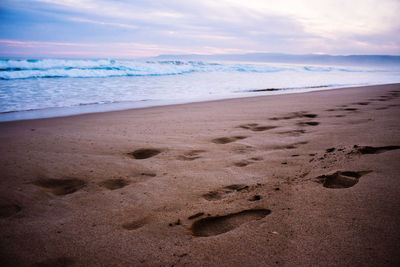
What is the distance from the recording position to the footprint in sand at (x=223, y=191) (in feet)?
5.23

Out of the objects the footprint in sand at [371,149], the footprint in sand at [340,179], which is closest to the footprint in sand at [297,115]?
the footprint in sand at [371,149]

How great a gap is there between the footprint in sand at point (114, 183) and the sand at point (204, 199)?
0.04 feet

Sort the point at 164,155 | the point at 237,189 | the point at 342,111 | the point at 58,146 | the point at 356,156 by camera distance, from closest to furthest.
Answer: the point at 237,189, the point at 356,156, the point at 164,155, the point at 58,146, the point at 342,111

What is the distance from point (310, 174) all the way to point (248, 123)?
5.78 ft

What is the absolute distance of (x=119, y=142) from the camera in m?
2.72

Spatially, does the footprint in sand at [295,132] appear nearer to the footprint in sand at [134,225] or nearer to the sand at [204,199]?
the sand at [204,199]

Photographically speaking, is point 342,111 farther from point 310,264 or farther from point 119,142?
point 310,264

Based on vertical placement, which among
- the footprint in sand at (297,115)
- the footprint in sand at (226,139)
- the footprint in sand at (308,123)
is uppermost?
the footprint in sand at (297,115)

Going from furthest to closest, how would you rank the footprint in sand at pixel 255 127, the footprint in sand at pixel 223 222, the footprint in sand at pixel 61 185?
the footprint in sand at pixel 255 127, the footprint in sand at pixel 61 185, the footprint in sand at pixel 223 222

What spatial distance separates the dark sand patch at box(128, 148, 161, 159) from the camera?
2.35m

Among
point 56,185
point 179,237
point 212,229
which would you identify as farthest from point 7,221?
point 212,229

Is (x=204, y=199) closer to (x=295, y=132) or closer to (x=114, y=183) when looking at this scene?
(x=114, y=183)

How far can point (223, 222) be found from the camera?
1345 millimetres

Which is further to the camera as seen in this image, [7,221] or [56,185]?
[56,185]
